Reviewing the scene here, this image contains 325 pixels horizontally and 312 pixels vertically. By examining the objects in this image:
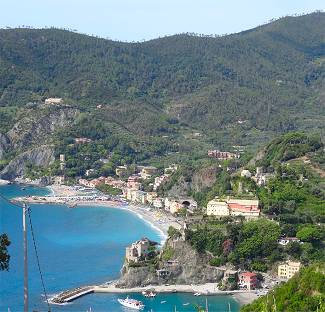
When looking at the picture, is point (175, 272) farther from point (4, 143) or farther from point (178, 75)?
point (178, 75)

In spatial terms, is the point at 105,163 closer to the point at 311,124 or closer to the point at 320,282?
the point at 311,124

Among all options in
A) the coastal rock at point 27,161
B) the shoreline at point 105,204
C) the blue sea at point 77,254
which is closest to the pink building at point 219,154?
the shoreline at point 105,204

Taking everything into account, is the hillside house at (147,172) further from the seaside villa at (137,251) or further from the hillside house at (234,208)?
the seaside villa at (137,251)

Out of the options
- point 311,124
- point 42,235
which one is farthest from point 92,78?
point 42,235

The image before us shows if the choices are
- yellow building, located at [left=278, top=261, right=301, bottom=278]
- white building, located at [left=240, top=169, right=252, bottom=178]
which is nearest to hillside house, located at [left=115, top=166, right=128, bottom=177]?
white building, located at [left=240, top=169, right=252, bottom=178]

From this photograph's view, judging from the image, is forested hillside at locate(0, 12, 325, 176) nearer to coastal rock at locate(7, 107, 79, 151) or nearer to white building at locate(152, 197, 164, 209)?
coastal rock at locate(7, 107, 79, 151)
